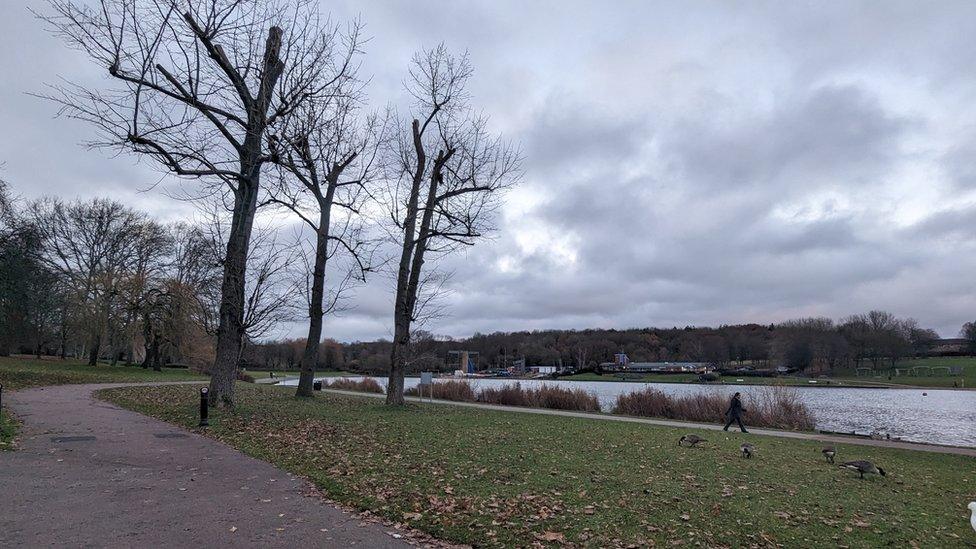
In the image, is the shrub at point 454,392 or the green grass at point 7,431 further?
the shrub at point 454,392

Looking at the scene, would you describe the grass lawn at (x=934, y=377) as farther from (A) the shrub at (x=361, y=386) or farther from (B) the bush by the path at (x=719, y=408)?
(A) the shrub at (x=361, y=386)

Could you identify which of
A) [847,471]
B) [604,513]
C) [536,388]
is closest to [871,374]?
[536,388]

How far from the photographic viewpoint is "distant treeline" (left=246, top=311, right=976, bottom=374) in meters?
105

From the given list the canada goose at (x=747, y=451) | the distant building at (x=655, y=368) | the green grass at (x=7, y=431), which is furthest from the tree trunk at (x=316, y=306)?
the distant building at (x=655, y=368)

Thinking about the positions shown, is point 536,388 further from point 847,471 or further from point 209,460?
point 209,460

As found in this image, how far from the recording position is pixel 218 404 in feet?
51.0

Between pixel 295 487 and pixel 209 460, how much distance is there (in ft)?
8.23

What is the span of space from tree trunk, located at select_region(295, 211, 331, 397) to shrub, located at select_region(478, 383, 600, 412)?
10404 mm

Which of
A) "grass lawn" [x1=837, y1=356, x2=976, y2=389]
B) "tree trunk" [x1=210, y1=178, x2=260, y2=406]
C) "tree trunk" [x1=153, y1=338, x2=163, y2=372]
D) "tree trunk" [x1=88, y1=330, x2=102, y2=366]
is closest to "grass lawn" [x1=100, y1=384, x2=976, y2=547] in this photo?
"tree trunk" [x1=210, y1=178, x2=260, y2=406]

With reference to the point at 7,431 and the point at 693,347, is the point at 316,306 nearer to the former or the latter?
the point at 7,431

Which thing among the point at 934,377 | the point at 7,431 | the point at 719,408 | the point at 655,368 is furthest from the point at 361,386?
the point at 655,368

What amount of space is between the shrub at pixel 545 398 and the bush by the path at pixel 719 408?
5.16ft

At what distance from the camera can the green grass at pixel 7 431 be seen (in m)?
9.28

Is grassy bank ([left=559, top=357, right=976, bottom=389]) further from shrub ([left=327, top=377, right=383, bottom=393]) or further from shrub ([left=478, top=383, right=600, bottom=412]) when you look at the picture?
shrub ([left=327, top=377, right=383, bottom=393])
